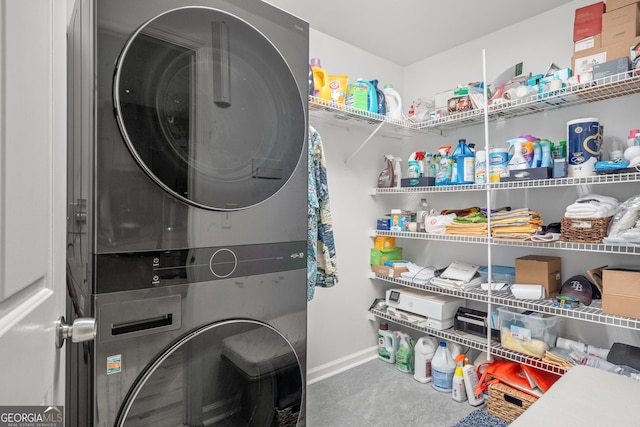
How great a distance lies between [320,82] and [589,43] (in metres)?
1.42

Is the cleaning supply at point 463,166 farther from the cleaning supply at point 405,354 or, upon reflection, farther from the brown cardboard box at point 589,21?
the cleaning supply at point 405,354

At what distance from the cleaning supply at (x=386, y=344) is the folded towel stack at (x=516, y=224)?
1.13 m

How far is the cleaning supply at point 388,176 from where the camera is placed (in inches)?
104

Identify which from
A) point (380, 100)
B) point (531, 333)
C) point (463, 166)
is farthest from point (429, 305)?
point (380, 100)

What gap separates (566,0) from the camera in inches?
77.5

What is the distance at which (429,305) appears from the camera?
230 cm

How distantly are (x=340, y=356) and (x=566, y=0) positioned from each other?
271 centimetres

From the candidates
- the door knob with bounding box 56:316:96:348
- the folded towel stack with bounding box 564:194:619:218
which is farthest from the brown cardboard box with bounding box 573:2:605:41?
the door knob with bounding box 56:316:96:348

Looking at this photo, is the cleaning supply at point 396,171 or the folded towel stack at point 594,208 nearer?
the folded towel stack at point 594,208

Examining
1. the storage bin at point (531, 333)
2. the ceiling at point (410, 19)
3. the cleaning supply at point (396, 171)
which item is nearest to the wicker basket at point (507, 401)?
the storage bin at point (531, 333)

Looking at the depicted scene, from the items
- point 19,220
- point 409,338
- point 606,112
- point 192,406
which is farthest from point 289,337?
point 606,112

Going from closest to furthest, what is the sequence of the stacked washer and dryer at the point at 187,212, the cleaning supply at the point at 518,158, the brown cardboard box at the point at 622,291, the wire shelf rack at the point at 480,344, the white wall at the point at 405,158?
the stacked washer and dryer at the point at 187,212
the brown cardboard box at the point at 622,291
the wire shelf rack at the point at 480,344
the cleaning supply at the point at 518,158
the white wall at the point at 405,158

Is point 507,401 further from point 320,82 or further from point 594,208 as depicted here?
point 320,82

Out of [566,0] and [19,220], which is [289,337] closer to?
[19,220]
